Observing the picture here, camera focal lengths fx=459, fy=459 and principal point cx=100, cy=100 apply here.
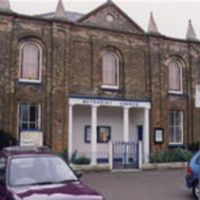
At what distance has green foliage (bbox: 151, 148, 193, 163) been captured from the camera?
26.0 m

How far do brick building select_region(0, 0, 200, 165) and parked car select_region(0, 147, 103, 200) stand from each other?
589 inches

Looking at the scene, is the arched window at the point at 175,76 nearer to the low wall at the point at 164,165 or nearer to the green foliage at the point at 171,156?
the green foliage at the point at 171,156

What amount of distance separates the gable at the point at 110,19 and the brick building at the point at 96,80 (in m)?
0.06

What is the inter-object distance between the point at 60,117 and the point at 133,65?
6.20 m

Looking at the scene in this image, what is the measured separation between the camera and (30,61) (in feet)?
84.4

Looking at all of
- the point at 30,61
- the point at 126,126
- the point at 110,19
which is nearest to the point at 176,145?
the point at 126,126

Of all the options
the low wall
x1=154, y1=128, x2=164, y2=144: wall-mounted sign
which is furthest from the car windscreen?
x1=154, y1=128, x2=164, y2=144: wall-mounted sign

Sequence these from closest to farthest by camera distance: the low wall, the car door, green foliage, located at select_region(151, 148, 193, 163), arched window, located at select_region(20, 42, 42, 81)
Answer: the car door
the low wall
arched window, located at select_region(20, 42, 42, 81)
green foliage, located at select_region(151, 148, 193, 163)

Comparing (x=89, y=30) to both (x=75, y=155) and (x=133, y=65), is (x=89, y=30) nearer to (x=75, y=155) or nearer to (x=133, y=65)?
(x=133, y=65)

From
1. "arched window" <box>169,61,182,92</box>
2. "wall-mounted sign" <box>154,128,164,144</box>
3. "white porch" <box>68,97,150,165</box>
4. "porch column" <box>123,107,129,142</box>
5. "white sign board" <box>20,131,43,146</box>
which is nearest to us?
"white sign board" <box>20,131,43,146</box>

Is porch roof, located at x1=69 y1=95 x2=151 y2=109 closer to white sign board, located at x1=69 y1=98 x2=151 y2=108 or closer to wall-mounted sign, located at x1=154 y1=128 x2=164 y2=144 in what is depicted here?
white sign board, located at x1=69 y1=98 x2=151 y2=108

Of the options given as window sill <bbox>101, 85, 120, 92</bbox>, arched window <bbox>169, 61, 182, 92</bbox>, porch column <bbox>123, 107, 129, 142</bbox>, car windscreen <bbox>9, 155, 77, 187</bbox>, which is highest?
arched window <bbox>169, 61, 182, 92</bbox>

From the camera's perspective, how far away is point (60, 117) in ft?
83.6

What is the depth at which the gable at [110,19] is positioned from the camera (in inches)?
1091
